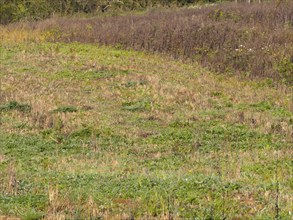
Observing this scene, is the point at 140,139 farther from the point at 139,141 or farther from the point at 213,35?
the point at 213,35

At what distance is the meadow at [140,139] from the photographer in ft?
17.7

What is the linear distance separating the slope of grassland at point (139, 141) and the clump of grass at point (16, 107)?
4 cm

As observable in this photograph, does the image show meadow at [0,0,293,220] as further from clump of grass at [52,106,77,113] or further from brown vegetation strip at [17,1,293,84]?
brown vegetation strip at [17,1,293,84]

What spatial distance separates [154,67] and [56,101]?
17.3 feet

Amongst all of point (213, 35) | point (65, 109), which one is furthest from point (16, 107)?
point (213, 35)

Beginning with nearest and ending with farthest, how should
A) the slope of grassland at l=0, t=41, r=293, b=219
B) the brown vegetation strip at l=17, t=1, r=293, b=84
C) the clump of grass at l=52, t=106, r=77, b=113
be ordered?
the slope of grassland at l=0, t=41, r=293, b=219 < the clump of grass at l=52, t=106, r=77, b=113 < the brown vegetation strip at l=17, t=1, r=293, b=84

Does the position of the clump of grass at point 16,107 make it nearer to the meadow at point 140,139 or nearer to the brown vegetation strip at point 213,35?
the meadow at point 140,139

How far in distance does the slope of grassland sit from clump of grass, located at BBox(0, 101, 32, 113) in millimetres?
36

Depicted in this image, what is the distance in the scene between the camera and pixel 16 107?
35.8 ft

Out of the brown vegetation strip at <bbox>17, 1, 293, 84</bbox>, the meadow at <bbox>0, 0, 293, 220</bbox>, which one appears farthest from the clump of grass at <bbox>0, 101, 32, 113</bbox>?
the brown vegetation strip at <bbox>17, 1, 293, 84</bbox>

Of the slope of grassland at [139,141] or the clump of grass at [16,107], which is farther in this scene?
the clump of grass at [16,107]

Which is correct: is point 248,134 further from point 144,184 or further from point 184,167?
point 144,184

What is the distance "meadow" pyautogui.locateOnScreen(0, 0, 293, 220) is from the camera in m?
5.39

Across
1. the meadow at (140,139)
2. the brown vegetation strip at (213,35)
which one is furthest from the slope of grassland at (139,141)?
the brown vegetation strip at (213,35)
